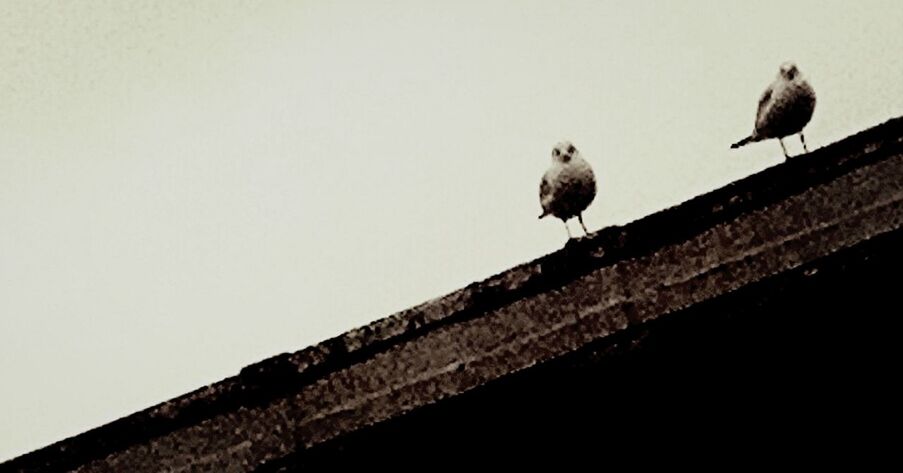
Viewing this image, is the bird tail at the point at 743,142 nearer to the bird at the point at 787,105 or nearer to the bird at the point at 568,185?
the bird at the point at 787,105

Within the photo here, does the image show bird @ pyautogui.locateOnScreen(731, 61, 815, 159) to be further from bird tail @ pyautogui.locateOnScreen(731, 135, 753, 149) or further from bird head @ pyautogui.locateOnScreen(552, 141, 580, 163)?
bird head @ pyautogui.locateOnScreen(552, 141, 580, 163)

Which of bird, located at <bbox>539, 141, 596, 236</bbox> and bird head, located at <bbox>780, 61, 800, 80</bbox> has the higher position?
bird head, located at <bbox>780, 61, 800, 80</bbox>

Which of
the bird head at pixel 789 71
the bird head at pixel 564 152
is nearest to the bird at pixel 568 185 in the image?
the bird head at pixel 564 152

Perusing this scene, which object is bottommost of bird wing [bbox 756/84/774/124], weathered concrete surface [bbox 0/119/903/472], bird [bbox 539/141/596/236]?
weathered concrete surface [bbox 0/119/903/472]

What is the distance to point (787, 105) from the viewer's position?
480 cm

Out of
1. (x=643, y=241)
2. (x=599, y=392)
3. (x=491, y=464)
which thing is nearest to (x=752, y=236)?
(x=643, y=241)

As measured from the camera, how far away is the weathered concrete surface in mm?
3154

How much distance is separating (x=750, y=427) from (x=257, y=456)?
6.98 feet

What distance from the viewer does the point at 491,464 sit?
2.68 metres

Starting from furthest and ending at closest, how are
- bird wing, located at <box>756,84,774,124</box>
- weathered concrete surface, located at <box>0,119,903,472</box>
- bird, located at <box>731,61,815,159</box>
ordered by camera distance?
bird wing, located at <box>756,84,774,124</box> → bird, located at <box>731,61,815,159</box> → weathered concrete surface, located at <box>0,119,903,472</box>

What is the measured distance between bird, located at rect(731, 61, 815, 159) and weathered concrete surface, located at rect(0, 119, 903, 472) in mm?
1547

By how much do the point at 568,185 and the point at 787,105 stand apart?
5.34 ft

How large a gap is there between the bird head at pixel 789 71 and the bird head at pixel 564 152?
1.54m

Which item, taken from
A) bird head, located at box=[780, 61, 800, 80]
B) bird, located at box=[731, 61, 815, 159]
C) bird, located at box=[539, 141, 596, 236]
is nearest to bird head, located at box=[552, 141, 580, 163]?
bird, located at box=[539, 141, 596, 236]
